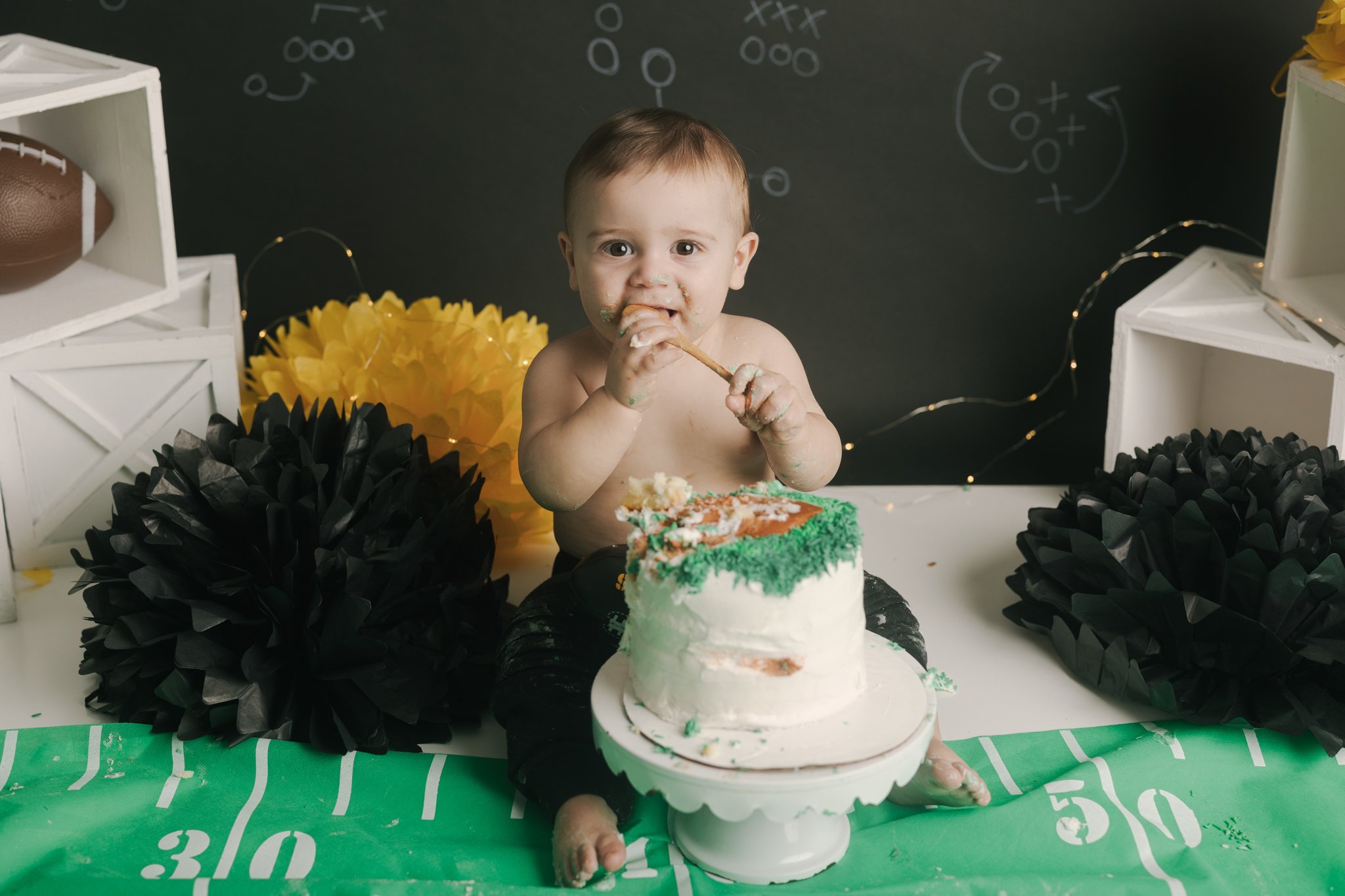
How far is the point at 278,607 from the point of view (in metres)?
1.07

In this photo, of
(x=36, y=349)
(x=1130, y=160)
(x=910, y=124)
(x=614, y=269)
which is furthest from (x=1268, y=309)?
(x=36, y=349)

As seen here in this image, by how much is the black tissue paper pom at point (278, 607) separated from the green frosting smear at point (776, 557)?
12.5 inches

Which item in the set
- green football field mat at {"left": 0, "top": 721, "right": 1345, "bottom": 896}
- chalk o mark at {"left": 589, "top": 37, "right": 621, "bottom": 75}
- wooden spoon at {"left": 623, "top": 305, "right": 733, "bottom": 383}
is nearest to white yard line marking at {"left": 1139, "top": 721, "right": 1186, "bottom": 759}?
green football field mat at {"left": 0, "top": 721, "right": 1345, "bottom": 896}

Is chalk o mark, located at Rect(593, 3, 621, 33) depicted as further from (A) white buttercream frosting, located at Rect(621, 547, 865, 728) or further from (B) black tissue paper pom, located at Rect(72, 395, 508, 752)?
(A) white buttercream frosting, located at Rect(621, 547, 865, 728)

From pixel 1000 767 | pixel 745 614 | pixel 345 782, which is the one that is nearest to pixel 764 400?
pixel 745 614

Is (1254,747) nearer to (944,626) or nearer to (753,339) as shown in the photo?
(944,626)

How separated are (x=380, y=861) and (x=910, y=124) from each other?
120 centimetres

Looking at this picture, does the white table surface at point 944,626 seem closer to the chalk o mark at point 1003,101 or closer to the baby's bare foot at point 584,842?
the baby's bare foot at point 584,842

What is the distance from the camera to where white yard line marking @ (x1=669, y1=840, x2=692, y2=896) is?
0.92m

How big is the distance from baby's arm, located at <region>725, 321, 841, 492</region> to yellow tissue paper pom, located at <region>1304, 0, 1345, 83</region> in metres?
0.68

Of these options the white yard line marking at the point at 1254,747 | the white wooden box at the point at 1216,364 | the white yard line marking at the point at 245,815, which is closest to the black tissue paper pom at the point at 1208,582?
the white yard line marking at the point at 1254,747

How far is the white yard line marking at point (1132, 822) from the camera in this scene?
91cm

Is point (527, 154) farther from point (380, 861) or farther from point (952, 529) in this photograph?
point (380, 861)

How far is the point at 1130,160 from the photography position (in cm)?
170
